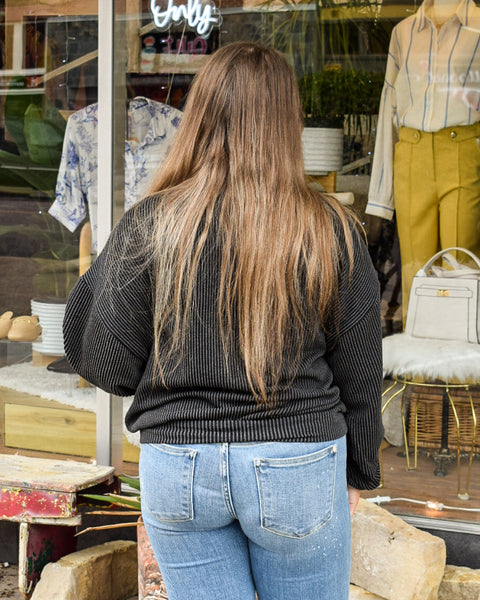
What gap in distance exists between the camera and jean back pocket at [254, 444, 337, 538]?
138 centimetres

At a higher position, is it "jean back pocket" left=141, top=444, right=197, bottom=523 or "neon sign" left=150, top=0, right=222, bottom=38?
"neon sign" left=150, top=0, right=222, bottom=38

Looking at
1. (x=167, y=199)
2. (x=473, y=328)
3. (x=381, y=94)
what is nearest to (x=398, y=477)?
(x=473, y=328)

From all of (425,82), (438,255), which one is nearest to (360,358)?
(438,255)

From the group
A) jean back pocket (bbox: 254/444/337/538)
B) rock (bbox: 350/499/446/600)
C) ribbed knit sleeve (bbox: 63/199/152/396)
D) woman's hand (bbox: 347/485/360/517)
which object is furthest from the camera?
rock (bbox: 350/499/446/600)

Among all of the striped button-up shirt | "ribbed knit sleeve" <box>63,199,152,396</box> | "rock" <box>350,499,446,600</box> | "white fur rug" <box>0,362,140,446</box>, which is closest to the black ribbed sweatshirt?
"ribbed knit sleeve" <box>63,199,152,396</box>

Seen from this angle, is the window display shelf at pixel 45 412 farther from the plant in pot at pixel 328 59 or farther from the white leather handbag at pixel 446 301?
Answer: the plant in pot at pixel 328 59

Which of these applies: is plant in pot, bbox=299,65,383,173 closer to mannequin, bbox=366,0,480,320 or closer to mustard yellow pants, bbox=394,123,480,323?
mannequin, bbox=366,0,480,320

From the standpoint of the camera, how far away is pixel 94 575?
2.86 metres

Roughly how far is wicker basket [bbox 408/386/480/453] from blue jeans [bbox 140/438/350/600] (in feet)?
6.11

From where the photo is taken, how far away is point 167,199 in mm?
→ 1452

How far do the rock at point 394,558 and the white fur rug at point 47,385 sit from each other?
1114 mm

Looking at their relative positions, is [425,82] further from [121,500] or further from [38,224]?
[121,500]

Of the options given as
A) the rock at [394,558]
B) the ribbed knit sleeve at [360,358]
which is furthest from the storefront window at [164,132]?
the ribbed knit sleeve at [360,358]

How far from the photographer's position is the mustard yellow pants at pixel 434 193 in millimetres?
3359
